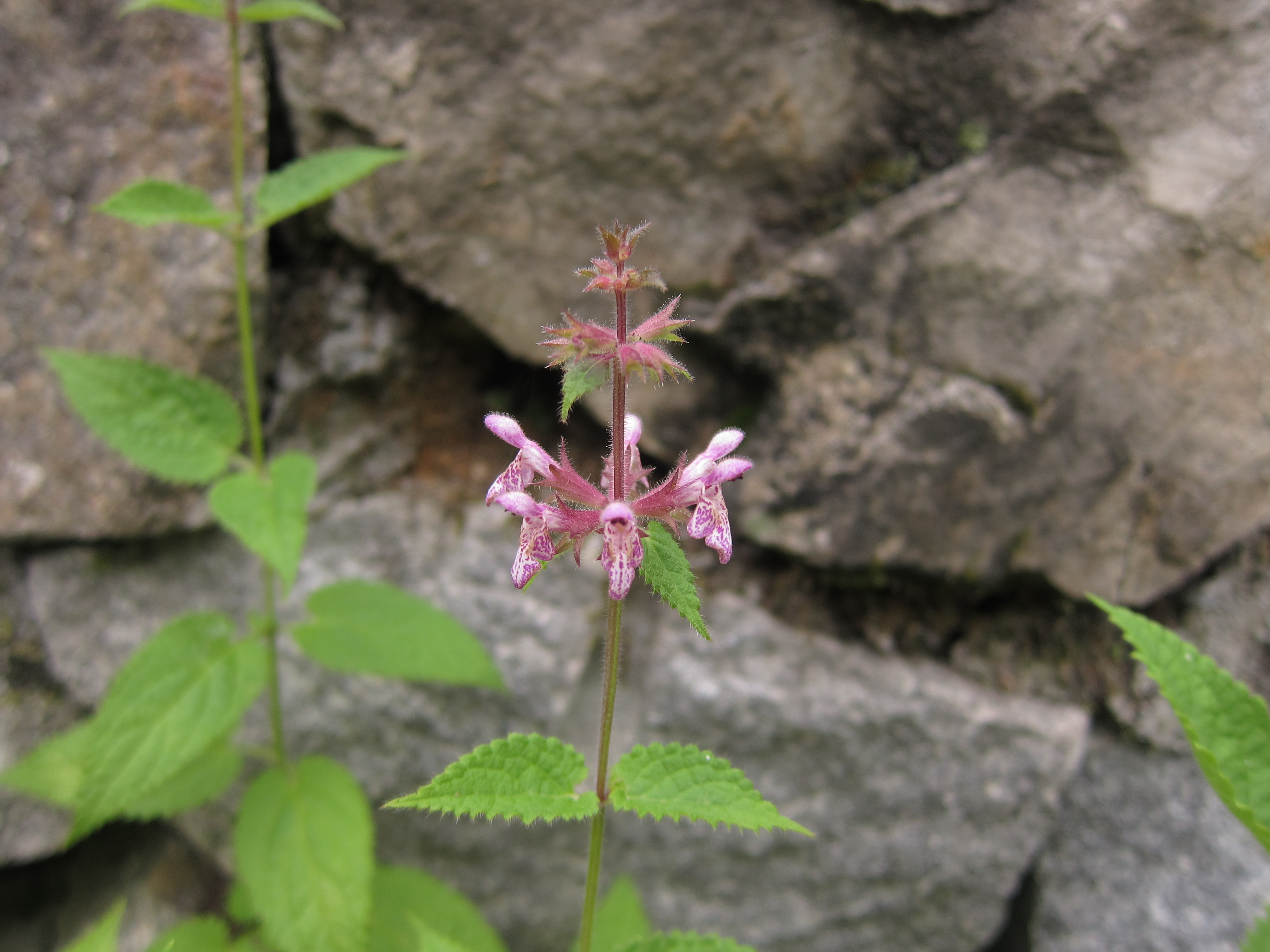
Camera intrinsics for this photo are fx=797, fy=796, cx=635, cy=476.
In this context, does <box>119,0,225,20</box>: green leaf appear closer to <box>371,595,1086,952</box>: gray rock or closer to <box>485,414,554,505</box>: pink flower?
<box>485,414,554,505</box>: pink flower

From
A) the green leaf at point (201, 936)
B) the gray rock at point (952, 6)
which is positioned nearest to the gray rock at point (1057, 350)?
the gray rock at point (952, 6)

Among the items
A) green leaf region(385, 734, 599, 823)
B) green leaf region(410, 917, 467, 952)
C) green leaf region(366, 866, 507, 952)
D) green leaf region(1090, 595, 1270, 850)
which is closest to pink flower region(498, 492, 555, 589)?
green leaf region(385, 734, 599, 823)

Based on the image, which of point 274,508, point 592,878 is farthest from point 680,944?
point 274,508

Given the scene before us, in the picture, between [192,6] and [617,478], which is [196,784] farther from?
[192,6]

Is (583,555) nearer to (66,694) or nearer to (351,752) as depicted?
(351,752)

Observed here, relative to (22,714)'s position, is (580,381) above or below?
above

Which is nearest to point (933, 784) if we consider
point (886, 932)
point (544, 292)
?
point (886, 932)
